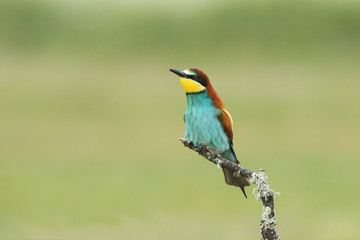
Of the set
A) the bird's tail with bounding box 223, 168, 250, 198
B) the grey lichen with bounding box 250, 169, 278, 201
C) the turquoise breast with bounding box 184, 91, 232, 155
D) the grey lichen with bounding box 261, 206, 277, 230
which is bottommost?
the grey lichen with bounding box 261, 206, 277, 230

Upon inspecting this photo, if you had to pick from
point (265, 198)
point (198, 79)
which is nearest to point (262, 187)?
point (265, 198)

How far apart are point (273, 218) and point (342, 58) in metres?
6.80

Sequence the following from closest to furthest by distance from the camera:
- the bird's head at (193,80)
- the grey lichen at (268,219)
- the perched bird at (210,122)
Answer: the grey lichen at (268,219) → the bird's head at (193,80) → the perched bird at (210,122)

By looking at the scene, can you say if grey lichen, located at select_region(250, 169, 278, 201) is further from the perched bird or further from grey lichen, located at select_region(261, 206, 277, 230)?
the perched bird

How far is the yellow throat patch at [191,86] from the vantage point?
168cm

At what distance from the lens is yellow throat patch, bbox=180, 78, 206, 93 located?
1.68 metres

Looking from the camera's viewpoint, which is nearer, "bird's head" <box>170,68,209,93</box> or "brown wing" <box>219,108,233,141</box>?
"bird's head" <box>170,68,209,93</box>

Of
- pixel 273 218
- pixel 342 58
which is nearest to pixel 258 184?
pixel 273 218

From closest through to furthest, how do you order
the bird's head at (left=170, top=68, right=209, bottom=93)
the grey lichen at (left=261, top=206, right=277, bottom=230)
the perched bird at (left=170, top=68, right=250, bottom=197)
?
the grey lichen at (left=261, top=206, right=277, bottom=230), the bird's head at (left=170, top=68, right=209, bottom=93), the perched bird at (left=170, top=68, right=250, bottom=197)

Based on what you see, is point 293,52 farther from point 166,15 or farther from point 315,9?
point 166,15

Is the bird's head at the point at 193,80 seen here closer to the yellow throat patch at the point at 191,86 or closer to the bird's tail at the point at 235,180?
the yellow throat patch at the point at 191,86

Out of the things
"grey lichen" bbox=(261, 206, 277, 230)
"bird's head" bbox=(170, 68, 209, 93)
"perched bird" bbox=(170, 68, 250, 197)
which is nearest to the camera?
"grey lichen" bbox=(261, 206, 277, 230)

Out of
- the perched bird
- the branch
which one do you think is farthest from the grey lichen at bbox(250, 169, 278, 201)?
the perched bird

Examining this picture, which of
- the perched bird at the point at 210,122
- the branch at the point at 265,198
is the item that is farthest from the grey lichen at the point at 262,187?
the perched bird at the point at 210,122
